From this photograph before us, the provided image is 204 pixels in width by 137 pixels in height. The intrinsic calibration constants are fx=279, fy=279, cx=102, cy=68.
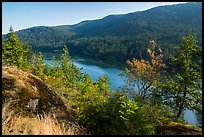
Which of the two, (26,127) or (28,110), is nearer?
(26,127)

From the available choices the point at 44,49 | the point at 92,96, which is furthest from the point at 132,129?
the point at 44,49

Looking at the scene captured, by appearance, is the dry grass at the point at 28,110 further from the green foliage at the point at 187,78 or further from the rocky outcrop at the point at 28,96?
the green foliage at the point at 187,78

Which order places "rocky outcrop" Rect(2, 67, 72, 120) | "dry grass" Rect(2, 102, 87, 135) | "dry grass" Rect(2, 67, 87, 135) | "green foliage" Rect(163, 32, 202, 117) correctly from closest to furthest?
"dry grass" Rect(2, 102, 87, 135) < "dry grass" Rect(2, 67, 87, 135) < "rocky outcrop" Rect(2, 67, 72, 120) < "green foliage" Rect(163, 32, 202, 117)

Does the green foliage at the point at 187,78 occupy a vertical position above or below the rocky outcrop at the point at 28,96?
below

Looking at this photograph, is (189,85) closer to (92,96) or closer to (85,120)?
(92,96)

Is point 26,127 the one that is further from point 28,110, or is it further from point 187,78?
point 187,78

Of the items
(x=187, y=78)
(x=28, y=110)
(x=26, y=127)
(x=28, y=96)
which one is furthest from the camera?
(x=187, y=78)

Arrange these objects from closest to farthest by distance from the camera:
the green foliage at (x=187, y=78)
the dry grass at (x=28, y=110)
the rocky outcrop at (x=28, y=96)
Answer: the dry grass at (x=28, y=110) < the rocky outcrop at (x=28, y=96) < the green foliage at (x=187, y=78)

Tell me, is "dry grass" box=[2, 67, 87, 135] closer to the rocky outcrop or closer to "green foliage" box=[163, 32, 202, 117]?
the rocky outcrop

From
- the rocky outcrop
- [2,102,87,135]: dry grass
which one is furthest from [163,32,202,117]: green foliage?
[2,102,87,135]: dry grass

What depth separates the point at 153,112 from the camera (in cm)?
571

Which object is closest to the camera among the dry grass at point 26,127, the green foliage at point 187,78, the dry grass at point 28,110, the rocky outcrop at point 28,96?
the dry grass at point 26,127

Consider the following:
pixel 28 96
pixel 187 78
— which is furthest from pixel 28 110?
pixel 187 78

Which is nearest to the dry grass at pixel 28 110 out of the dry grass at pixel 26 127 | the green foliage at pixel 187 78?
the dry grass at pixel 26 127
